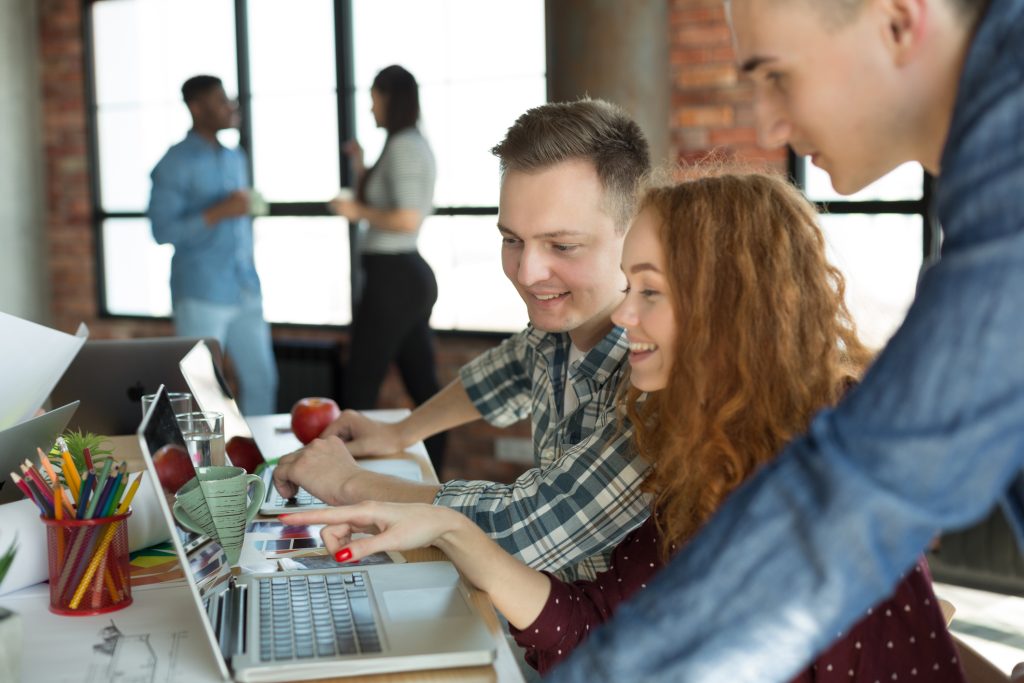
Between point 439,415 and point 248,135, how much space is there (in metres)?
3.35

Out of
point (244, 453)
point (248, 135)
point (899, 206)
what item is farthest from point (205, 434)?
point (248, 135)

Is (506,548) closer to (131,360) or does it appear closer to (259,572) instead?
(259,572)

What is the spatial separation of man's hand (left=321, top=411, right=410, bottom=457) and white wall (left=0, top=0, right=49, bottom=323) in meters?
3.99

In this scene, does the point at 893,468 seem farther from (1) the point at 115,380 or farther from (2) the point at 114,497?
(1) the point at 115,380

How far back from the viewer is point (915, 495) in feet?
1.92

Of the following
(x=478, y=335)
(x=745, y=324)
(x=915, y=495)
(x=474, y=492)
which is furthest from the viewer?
(x=478, y=335)

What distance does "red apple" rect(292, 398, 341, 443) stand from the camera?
214 cm

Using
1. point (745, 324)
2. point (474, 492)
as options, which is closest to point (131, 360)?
point (474, 492)

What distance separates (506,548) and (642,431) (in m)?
0.24

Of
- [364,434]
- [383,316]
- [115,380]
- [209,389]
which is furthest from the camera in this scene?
[383,316]

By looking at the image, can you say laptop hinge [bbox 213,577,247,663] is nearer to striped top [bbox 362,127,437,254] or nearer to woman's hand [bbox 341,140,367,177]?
striped top [bbox 362,127,437,254]

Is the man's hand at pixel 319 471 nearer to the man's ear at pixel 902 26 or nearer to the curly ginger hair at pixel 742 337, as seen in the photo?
the curly ginger hair at pixel 742 337

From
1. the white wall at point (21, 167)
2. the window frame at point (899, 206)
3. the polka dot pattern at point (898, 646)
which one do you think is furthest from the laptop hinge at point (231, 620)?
the white wall at point (21, 167)

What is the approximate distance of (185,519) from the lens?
1289 millimetres
